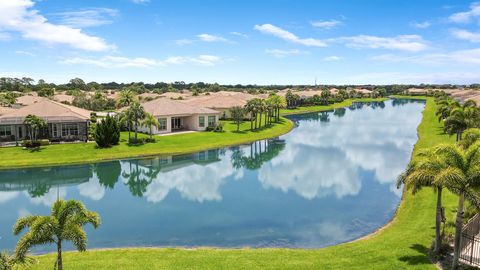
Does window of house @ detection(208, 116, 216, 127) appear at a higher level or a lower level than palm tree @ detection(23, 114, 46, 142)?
lower

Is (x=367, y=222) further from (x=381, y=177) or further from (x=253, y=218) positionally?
(x=381, y=177)

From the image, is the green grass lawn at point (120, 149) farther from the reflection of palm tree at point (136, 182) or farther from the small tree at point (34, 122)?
the reflection of palm tree at point (136, 182)

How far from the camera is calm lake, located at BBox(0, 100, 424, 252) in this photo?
84.5ft

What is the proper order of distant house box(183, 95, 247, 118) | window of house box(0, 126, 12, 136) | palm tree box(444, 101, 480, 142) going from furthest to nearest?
distant house box(183, 95, 247, 118) → window of house box(0, 126, 12, 136) → palm tree box(444, 101, 480, 142)

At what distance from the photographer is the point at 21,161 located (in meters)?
45.7

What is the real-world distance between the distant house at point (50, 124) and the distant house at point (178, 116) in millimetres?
12211

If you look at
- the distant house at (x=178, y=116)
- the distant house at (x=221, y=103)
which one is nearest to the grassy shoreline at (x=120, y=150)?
the distant house at (x=178, y=116)

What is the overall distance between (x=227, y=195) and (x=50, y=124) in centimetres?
3411

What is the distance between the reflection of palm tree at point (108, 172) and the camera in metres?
40.1

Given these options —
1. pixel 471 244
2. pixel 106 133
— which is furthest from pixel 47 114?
pixel 471 244

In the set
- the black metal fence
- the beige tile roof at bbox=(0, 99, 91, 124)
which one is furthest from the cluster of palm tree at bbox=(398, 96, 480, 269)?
the beige tile roof at bbox=(0, 99, 91, 124)

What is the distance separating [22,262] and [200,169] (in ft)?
104

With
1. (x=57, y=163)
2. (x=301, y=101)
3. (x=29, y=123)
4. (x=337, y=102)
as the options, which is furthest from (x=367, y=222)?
(x=337, y=102)

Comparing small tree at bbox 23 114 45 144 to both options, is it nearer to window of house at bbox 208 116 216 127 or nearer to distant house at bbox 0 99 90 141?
distant house at bbox 0 99 90 141
